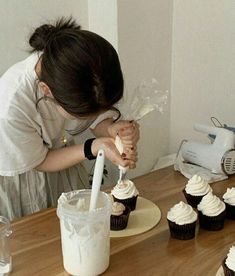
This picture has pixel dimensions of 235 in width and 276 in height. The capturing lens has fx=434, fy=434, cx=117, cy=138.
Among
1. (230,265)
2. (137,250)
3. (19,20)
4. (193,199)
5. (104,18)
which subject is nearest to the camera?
(230,265)

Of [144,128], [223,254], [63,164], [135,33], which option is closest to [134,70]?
[135,33]

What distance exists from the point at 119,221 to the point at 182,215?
0.16 m

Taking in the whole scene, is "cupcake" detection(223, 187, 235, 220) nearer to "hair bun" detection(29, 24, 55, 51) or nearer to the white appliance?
the white appliance

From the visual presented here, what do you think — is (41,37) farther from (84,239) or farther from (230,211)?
(230,211)

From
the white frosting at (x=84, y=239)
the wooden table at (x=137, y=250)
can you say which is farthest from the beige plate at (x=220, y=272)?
the white frosting at (x=84, y=239)

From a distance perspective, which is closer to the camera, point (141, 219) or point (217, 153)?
point (141, 219)

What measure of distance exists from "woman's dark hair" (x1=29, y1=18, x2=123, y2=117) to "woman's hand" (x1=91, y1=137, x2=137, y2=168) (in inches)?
8.0

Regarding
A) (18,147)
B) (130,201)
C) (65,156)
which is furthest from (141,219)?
(18,147)

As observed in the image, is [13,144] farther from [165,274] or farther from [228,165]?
[228,165]

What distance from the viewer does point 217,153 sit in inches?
60.1

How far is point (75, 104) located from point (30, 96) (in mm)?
242

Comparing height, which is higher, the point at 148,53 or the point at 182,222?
the point at 148,53

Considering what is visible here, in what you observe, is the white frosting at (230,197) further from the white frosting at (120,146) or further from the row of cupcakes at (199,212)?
the white frosting at (120,146)

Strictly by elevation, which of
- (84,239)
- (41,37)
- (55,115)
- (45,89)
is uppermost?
(41,37)
